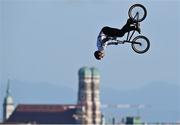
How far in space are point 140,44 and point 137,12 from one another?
135cm

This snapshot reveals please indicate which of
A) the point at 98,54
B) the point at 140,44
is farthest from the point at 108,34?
the point at 140,44

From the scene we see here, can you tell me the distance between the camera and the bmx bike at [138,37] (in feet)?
118

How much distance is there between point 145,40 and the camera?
37.4m

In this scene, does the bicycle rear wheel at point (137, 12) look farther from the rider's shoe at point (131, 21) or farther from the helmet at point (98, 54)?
the helmet at point (98, 54)

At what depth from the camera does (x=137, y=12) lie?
119 ft

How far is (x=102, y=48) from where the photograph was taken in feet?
118

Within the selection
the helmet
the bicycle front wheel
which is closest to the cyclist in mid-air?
the helmet

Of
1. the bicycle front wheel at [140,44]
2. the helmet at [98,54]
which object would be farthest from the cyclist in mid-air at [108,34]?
the bicycle front wheel at [140,44]

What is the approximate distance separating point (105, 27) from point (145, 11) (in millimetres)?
1358

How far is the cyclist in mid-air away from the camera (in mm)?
35906

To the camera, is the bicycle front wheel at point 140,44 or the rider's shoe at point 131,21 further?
the bicycle front wheel at point 140,44

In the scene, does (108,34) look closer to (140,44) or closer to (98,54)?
(98,54)

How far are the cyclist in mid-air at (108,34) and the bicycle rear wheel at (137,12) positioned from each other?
0.20 meters

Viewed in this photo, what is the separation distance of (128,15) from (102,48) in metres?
1.38
